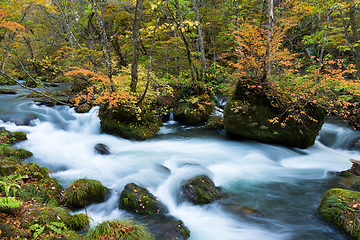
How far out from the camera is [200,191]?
179 inches

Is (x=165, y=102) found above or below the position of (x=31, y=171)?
above

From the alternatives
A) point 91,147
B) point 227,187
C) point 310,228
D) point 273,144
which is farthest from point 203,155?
point 91,147

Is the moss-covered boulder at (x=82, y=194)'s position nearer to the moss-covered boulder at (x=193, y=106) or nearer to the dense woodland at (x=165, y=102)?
the dense woodland at (x=165, y=102)

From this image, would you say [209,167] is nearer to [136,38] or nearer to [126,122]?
[126,122]

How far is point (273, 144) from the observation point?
25.3 ft

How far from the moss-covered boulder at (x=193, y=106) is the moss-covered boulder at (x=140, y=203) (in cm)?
646

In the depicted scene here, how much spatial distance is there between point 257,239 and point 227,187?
170cm

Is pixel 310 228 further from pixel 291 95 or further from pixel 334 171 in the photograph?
pixel 291 95

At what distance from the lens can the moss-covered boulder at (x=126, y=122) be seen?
8250mm

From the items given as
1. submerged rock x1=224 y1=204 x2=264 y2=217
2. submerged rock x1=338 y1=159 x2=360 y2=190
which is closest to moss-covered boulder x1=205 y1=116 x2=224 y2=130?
submerged rock x1=338 y1=159 x2=360 y2=190

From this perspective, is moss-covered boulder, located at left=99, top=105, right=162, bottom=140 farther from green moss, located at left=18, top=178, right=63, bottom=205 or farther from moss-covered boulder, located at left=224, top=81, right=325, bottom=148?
green moss, located at left=18, top=178, right=63, bottom=205

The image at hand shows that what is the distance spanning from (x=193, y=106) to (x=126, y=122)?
391 centimetres

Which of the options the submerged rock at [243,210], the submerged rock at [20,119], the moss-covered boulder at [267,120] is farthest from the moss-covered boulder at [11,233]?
the submerged rock at [20,119]

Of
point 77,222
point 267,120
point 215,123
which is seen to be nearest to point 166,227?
point 77,222
